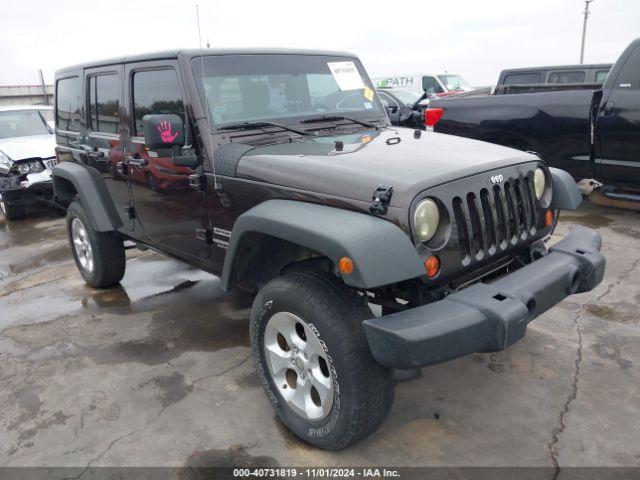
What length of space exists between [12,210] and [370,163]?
7349 millimetres

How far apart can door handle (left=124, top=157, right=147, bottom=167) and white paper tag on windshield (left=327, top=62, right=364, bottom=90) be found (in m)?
1.44

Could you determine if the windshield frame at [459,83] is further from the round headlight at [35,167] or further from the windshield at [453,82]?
the round headlight at [35,167]

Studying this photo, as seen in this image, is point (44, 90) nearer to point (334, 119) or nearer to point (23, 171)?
point (23, 171)

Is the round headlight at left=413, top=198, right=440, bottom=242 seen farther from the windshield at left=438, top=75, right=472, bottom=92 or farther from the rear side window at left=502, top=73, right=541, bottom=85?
the windshield at left=438, top=75, right=472, bottom=92

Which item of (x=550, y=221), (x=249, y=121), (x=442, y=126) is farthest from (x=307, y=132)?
(x=442, y=126)

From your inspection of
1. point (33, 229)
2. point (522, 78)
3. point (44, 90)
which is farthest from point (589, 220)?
point (44, 90)

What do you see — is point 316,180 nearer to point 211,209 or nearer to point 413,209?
point 413,209

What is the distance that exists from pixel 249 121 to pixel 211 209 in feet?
1.89

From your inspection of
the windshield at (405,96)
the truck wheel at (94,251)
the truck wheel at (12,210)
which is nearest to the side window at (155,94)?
the truck wheel at (94,251)

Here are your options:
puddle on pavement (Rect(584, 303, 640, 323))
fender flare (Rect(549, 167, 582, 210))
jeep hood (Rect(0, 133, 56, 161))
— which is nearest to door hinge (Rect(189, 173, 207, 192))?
fender flare (Rect(549, 167, 582, 210))

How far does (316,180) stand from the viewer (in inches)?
→ 97.9

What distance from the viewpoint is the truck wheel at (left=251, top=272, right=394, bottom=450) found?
225 cm

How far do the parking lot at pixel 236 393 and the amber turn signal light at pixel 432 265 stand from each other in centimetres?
91

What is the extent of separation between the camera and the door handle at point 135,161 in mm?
3605
